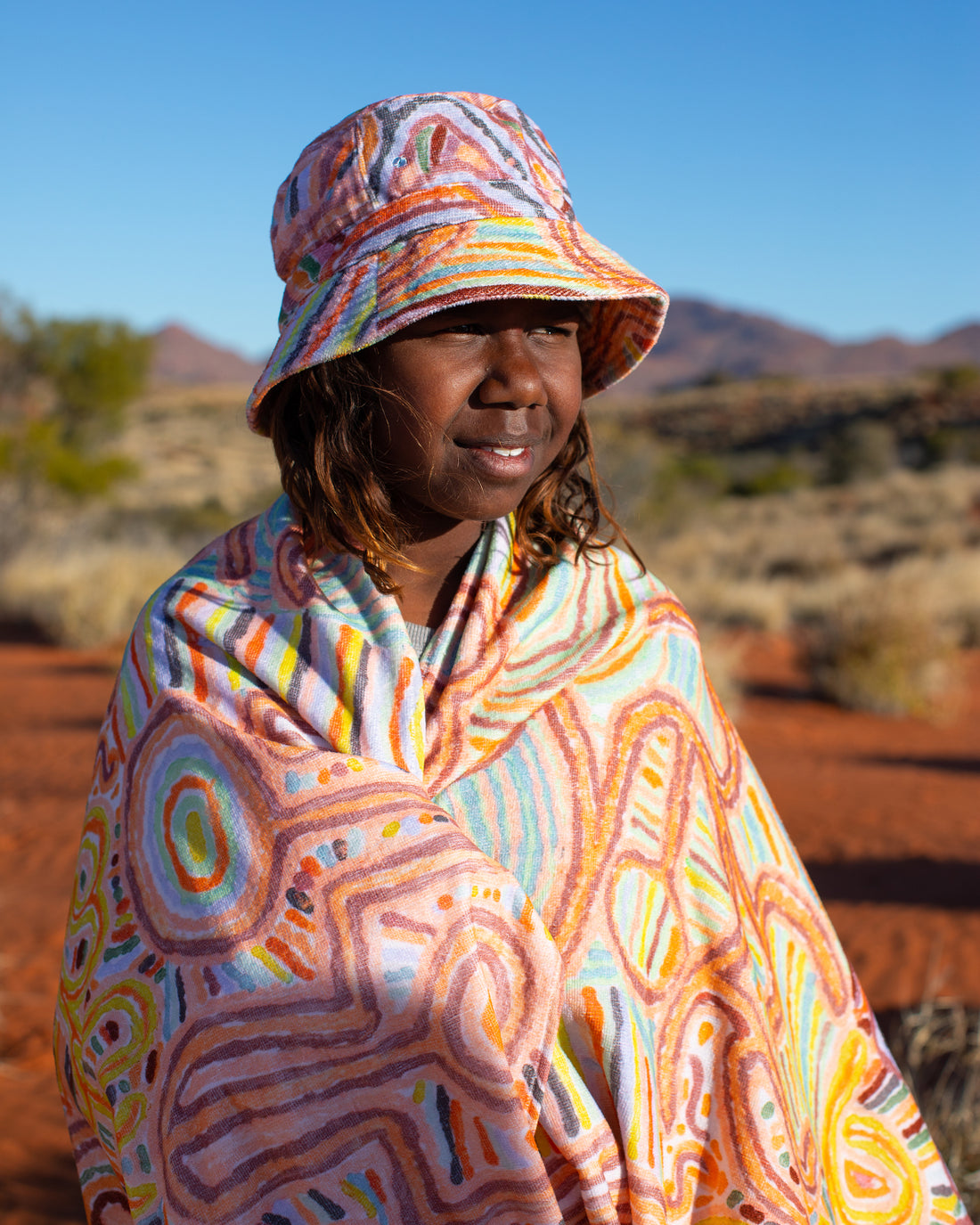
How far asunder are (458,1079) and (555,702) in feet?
1.64

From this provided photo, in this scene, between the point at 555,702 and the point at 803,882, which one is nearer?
the point at 555,702

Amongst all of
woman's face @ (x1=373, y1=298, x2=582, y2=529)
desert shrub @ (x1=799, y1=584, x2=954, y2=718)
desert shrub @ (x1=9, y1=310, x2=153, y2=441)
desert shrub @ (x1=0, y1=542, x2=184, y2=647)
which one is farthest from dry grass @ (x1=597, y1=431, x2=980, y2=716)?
desert shrub @ (x1=9, y1=310, x2=153, y2=441)

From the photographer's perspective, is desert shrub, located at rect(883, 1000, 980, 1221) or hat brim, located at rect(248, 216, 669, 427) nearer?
hat brim, located at rect(248, 216, 669, 427)

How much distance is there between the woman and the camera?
1.31 metres

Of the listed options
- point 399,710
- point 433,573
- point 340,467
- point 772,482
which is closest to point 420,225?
point 340,467

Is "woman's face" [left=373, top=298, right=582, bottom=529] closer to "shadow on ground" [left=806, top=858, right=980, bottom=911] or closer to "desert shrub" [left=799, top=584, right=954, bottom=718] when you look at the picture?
"shadow on ground" [left=806, top=858, right=980, bottom=911]

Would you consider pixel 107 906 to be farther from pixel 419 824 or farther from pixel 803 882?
pixel 803 882

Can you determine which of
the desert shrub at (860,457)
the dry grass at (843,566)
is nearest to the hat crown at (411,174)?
the dry grass at (843,566)

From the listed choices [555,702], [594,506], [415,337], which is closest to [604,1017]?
[555,702]

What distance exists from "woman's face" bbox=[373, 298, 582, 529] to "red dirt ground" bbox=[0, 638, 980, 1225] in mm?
2650

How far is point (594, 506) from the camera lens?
5.89 feet

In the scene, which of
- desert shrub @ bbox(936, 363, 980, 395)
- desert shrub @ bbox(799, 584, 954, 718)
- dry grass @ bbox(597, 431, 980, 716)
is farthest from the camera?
desert shrub @ bbox(936, 363, 980, 395)

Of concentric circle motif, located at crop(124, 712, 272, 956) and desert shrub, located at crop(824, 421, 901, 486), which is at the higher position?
desert shrub, located at crop(824, 421, 901, 486)

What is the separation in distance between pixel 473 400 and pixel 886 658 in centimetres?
991
